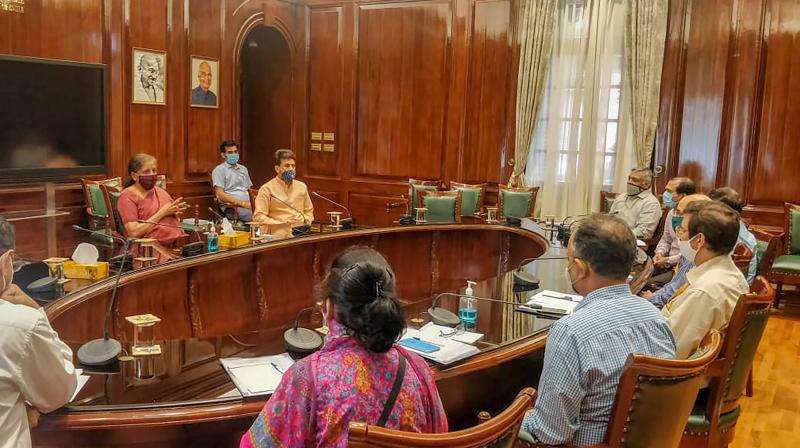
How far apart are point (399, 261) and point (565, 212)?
2.72 meters

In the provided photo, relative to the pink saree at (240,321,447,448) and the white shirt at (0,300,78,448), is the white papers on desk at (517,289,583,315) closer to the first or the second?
the pink saree at (240,321,447,448)

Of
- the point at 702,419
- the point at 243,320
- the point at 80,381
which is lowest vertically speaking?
the point at 243,320

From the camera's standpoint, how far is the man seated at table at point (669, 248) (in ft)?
15.2

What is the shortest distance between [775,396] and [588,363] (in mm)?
2769

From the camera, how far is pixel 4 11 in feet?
17.6

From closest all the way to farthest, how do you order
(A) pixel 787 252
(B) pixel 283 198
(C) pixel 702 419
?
(C) pixel 702 419, (B) pixel 283 198, (A) pixel 787 252

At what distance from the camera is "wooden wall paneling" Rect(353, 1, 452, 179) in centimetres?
763

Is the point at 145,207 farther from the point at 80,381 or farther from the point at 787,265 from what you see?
the point at 787,265

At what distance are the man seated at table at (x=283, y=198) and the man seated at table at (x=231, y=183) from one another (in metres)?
1.59

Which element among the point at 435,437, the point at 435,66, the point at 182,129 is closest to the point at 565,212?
the point at 435,66

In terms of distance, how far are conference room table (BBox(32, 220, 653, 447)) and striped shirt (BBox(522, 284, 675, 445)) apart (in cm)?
32

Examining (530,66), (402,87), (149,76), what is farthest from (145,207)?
(530,66)

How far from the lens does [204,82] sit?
7.05 meters

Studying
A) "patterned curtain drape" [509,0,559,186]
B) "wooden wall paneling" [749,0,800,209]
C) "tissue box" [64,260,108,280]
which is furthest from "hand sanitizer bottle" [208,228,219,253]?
"wooden wall paneling" [749,0,800,209]
